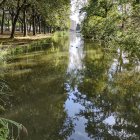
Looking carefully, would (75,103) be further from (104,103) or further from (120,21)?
(120,21)

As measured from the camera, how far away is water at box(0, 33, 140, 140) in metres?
9.02

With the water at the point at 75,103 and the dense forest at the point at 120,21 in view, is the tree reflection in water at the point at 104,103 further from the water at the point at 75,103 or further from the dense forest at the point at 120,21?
the dense forest at the point at 120,21

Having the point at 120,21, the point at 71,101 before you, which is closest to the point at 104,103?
the point at 71,101

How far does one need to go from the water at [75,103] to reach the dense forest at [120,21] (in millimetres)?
2553

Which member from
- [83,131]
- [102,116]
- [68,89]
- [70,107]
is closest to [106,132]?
[83,131]

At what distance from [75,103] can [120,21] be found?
2453 centimetres

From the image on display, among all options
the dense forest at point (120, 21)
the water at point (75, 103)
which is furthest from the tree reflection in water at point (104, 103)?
the dense forest at point (120, 21)

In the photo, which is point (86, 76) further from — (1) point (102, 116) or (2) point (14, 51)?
(2) point (14, 51)

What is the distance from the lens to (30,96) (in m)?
13.0

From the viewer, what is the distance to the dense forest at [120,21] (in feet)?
70.8

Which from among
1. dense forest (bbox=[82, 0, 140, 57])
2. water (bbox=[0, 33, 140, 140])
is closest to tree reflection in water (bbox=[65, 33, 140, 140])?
water (bbox=[0, 33, 140, 140])

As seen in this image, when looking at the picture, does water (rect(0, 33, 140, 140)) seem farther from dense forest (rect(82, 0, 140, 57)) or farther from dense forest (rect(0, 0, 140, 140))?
dense forest (rect(82, 0, 140, 57))

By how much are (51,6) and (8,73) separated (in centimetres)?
2321

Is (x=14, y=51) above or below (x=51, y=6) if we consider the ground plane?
below
